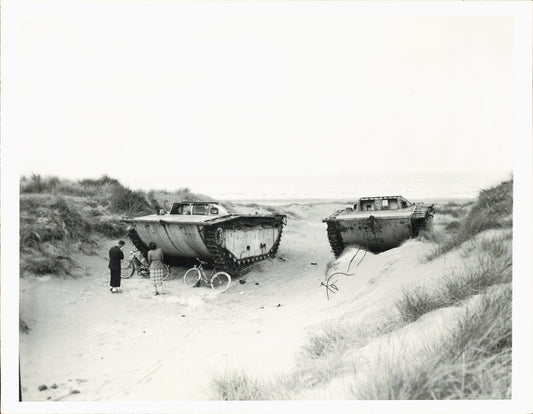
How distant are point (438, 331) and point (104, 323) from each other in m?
4.97

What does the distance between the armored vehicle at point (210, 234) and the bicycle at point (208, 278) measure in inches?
9.1

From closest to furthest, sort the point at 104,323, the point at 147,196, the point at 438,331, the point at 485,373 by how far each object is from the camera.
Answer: the point at 485,373 → the point at 438,331 → the point at 104,323 → the point at 147,196

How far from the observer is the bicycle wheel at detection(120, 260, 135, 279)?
10.0m

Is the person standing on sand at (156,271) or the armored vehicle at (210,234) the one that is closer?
the person standing on sand at (156,271)

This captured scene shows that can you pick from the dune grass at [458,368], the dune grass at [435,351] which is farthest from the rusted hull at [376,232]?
the dune grass at [458,368]

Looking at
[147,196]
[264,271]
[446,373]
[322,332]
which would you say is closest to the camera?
[446,373]

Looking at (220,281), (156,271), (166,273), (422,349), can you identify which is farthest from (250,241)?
(422,349)

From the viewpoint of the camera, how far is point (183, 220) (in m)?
9.62

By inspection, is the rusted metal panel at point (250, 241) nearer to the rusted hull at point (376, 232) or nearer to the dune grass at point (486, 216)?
the rusted hull at point (376, 232)

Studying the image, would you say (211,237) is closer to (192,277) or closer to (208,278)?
(208,278)

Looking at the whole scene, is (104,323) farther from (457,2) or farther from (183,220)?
(457,2)

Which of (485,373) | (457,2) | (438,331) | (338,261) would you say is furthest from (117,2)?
(338,261)

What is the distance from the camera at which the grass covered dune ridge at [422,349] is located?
4270mm

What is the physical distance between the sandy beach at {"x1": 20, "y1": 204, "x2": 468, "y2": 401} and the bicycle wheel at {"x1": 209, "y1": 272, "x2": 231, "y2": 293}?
0.22m
